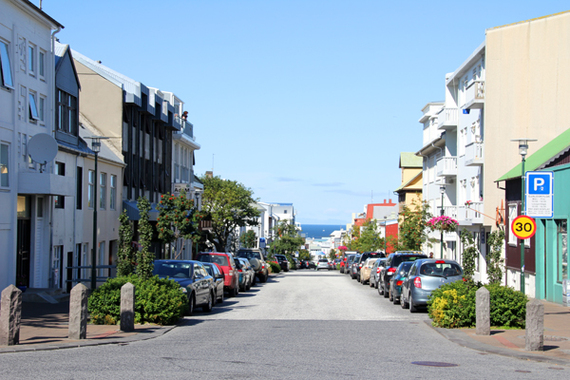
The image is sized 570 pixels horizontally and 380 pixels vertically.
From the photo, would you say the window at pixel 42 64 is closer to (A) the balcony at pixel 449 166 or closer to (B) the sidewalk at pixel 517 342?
(B) the sidewalk at pixel 517 342

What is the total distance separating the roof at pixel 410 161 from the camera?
73.3 m

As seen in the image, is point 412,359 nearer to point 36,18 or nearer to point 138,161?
point 36,18

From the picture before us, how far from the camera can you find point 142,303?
1617 centimetres

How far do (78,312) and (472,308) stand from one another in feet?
27.8

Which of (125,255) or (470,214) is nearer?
(125,255)

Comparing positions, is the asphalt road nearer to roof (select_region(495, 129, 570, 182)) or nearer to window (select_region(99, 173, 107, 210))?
roof (select_region(495, 129, 570, 182))

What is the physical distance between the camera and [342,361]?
10938 millimetres

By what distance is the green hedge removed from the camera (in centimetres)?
1572

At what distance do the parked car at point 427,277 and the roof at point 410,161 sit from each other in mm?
52996

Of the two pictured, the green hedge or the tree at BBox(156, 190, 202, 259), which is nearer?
the green hedge

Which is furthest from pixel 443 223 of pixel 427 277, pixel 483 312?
pixel 483 312

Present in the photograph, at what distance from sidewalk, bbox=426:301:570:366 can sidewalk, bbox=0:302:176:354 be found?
6190 mm

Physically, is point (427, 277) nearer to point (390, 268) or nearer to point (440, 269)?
point (440, 269)

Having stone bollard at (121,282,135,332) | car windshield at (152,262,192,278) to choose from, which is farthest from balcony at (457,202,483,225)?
stone bollard at (121,282,135,332)
